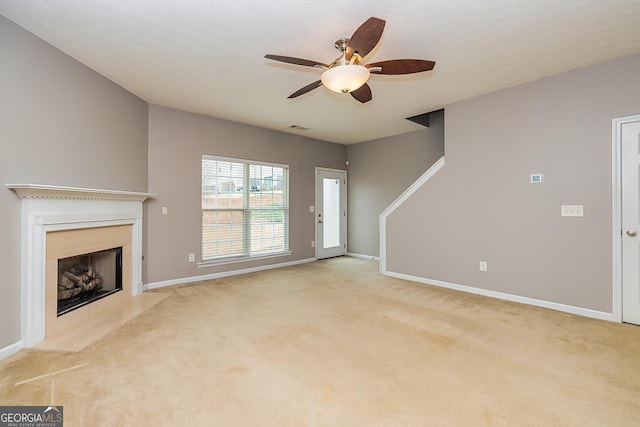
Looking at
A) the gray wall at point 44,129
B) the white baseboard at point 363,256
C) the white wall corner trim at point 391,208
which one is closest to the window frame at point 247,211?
the gray wall at point 44,129

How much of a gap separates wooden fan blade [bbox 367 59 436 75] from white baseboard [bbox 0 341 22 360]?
11.8 ft

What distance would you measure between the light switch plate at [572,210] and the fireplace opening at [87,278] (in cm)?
525

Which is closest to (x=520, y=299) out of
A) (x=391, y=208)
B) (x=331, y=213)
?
(x=391, y=208)

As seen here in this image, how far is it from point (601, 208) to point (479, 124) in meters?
1.63

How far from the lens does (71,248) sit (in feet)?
9.46

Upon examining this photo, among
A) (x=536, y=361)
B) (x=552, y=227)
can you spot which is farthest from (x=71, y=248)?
(x=552, y=227)

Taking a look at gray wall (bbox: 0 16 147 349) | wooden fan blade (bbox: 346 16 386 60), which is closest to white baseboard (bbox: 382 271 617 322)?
wooden fan blade (bbox: 346 16 386 60)

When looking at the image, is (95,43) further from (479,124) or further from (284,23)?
(479,124)

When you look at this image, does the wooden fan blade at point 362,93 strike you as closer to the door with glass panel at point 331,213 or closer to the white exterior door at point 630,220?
the white exterior door at point 630,220

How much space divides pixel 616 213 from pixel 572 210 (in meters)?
0.34

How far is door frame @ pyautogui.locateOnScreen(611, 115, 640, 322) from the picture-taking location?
2961mm

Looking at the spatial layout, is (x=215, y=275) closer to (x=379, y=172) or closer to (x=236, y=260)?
(x=236, y=260)

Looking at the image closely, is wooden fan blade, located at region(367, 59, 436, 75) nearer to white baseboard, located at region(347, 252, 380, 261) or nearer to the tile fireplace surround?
the tile fireplace surround

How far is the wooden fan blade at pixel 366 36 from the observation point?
1.79 meters
